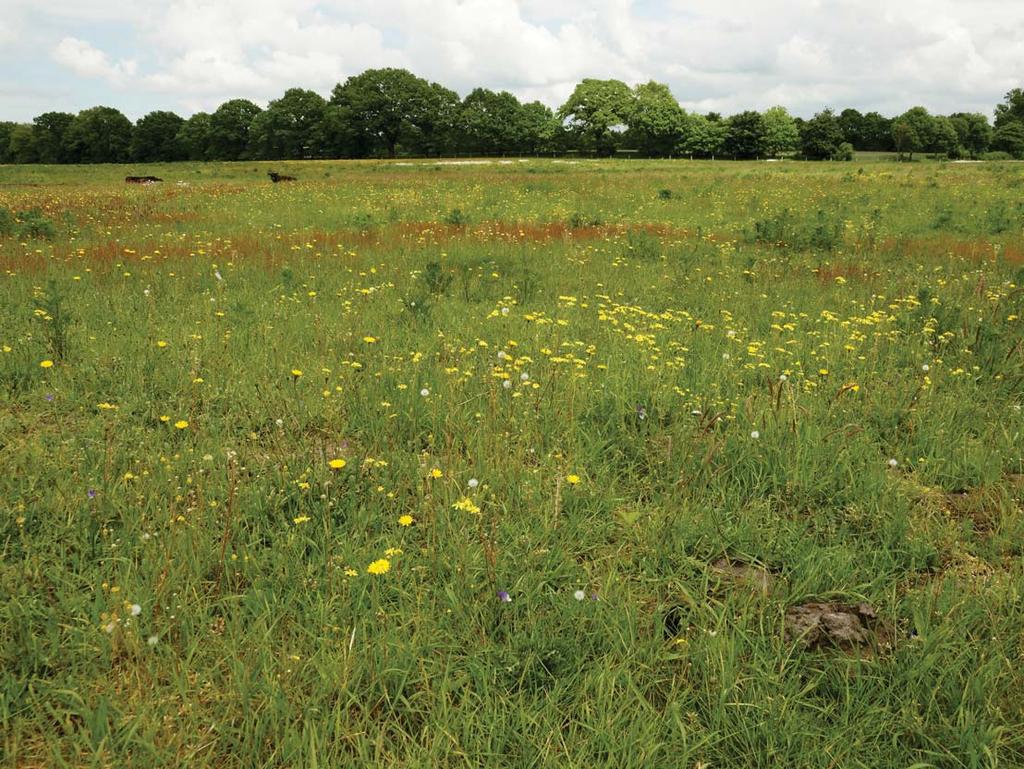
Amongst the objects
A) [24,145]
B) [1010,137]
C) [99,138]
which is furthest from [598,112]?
[24,145]

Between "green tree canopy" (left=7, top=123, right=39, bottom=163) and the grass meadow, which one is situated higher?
"green tree canopy" (left=7, top=123, right=39, bottom=163)

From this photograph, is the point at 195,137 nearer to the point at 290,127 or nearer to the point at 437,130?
the point at 290,127

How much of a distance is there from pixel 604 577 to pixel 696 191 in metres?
22.5

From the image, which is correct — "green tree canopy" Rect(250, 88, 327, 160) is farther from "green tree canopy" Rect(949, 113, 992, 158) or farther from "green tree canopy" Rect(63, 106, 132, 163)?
"green tree canopy" Rect(949, 113, 992, 158)

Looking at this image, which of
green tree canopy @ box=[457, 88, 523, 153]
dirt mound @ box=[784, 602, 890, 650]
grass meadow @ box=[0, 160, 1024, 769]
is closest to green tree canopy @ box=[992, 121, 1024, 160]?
green tree canopy @ box=[457, 88, 523, 153]

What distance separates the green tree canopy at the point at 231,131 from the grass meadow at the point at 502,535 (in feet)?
358

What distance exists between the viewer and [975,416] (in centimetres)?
464

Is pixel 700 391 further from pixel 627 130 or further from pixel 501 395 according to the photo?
pixel 627 130

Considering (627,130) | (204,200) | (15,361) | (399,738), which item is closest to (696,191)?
(204,200)

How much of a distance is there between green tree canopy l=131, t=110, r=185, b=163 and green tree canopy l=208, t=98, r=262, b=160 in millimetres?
6744

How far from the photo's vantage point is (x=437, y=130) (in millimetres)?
98375

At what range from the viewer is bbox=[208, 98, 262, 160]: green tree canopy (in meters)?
100

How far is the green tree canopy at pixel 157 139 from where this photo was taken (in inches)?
4013

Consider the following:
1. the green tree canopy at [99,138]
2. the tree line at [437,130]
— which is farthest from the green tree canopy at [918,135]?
the green tree canopy at [99,138]
